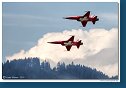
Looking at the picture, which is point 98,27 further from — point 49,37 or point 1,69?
point 1,69

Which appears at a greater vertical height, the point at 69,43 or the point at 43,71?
the point at 69,43

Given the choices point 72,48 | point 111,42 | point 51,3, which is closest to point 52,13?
point 51,3

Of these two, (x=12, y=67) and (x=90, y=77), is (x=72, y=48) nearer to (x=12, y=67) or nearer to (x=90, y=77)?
(x=90, y=77)

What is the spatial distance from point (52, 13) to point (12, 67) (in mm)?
458

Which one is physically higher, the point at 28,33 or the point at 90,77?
the point at 28,33

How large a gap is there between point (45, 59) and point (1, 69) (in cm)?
31

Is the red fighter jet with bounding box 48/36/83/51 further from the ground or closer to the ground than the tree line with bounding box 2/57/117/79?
further from the ground

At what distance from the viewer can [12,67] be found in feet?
9.12

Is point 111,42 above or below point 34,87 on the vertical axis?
above

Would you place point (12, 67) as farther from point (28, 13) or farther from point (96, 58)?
point (96, 58)

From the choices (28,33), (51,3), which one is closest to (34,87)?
(28,33)

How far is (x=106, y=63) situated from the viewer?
2.75m

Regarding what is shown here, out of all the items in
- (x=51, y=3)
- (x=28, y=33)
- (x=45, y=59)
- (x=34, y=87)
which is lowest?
(x=34, y=87)

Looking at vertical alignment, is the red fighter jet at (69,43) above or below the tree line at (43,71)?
above
